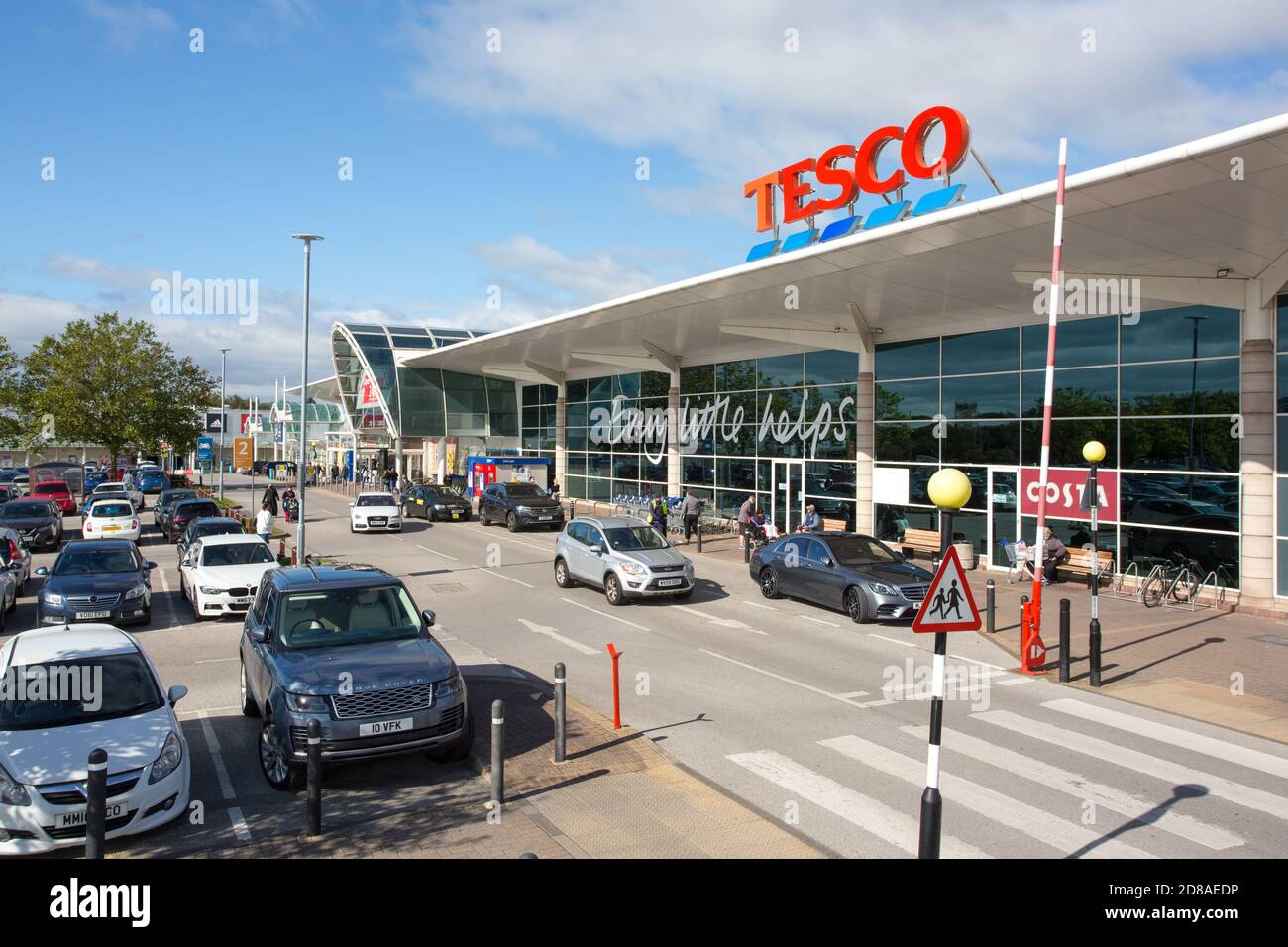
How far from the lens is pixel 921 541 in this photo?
82.6 ft

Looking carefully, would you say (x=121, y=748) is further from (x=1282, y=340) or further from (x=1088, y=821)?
(x=1282, y=340)

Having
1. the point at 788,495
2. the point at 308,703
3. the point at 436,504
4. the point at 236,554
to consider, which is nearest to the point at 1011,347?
the point at 788,495

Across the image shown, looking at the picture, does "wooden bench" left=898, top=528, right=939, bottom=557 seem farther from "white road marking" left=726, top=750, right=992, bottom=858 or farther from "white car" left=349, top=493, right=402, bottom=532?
"white car" left=349, top=493, right=402, bottom=532

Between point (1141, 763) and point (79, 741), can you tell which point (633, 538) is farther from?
point (79, 741)

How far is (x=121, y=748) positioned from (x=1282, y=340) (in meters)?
19.5

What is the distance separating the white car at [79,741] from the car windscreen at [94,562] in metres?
9.41

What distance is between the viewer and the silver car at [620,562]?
60.3 ft

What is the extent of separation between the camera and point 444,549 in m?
28.7

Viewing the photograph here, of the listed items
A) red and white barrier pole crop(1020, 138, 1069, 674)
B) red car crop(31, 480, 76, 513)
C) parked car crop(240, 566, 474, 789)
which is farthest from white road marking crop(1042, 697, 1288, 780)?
red car crop(31, 480, 76, 513)

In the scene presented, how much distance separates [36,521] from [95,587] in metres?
16.4

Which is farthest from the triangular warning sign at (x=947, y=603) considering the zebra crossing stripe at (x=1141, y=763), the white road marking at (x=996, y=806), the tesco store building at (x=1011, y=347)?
the tesco store building at (x=1011, y=347)

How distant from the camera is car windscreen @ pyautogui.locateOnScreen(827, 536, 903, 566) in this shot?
1771 cm

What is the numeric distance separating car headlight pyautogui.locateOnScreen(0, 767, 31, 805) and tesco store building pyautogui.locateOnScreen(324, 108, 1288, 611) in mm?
14344
